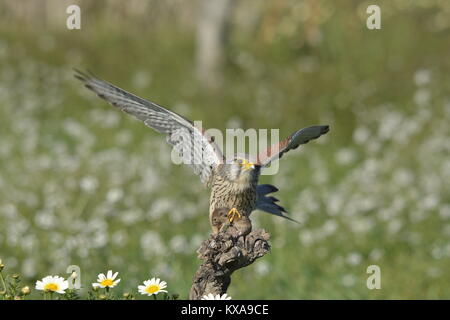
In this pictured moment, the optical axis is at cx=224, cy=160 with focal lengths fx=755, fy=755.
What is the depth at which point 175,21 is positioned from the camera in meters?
11.4

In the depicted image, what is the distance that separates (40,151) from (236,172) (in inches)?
210

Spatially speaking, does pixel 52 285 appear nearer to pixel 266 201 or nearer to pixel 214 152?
pixel 214 152

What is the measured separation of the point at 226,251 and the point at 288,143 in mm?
496

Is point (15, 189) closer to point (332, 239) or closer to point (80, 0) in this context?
point (332, 239)

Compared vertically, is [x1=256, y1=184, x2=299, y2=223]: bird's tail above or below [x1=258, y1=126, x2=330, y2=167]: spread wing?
below

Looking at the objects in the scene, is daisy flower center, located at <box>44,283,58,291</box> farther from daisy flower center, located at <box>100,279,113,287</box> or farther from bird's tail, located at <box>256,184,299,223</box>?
bird's tail, located at <box>256,184,299,223</box>

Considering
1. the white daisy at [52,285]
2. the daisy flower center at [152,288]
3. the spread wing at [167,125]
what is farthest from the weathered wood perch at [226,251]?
the white daisy at [52,285]

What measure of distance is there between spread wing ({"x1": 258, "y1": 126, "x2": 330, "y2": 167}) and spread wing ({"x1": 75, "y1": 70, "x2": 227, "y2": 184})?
0.74 ft

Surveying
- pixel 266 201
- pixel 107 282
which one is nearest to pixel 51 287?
pixel 107 282

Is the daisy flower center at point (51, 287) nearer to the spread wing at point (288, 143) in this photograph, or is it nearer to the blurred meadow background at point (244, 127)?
the spread wing at point (288, 143)

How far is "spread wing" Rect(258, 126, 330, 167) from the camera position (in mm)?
2855

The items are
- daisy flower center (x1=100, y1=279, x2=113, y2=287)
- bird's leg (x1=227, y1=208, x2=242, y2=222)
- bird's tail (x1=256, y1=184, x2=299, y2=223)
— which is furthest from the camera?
bird's tail (x1=256, y1=184, x2=299, y2=223)

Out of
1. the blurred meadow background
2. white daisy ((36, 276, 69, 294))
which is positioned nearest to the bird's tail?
white daisy ((36, 276, 69, 294))

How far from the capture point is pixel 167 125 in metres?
3.18
